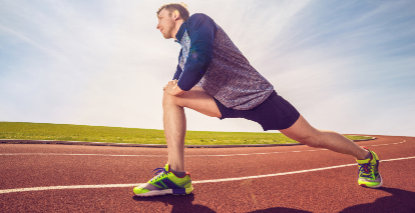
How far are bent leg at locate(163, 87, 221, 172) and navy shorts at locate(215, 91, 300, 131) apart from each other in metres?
0.41

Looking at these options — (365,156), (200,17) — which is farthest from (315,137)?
(200,17)

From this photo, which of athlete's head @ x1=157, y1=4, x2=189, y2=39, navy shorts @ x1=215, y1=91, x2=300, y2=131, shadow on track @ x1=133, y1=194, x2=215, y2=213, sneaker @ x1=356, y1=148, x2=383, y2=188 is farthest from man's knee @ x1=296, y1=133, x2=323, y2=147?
athlete's head @ x1=157, y1=4, x2=189, y2=39

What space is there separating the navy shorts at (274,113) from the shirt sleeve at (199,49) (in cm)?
68

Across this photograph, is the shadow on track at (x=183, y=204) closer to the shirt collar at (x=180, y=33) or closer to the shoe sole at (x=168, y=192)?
the shoe sole at (x=168, y=192)

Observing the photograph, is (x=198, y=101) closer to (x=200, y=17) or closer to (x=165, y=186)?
(x=200, y=17)

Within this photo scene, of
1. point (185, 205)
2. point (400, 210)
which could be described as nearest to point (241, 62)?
point (185, 205)

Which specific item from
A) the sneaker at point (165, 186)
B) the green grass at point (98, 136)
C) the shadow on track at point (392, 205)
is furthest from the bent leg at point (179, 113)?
the green grass at point (98, 136)

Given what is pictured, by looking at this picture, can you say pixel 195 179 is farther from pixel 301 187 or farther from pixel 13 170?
pixel 13 170

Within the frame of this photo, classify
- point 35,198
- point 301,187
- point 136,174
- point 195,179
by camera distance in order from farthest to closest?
1. point 136,174
2. point 195,179
3. point 301,187
4. point 35,198

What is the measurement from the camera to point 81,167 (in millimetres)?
4027

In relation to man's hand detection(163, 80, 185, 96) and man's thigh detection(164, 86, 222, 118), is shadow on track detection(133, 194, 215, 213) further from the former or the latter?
man's hand detection(163, 80, 185, 96)

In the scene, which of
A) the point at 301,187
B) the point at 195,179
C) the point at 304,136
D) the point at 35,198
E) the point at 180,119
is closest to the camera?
the point at 35,198

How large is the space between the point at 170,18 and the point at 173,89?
2.81ft

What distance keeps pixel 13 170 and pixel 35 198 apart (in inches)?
70.9
